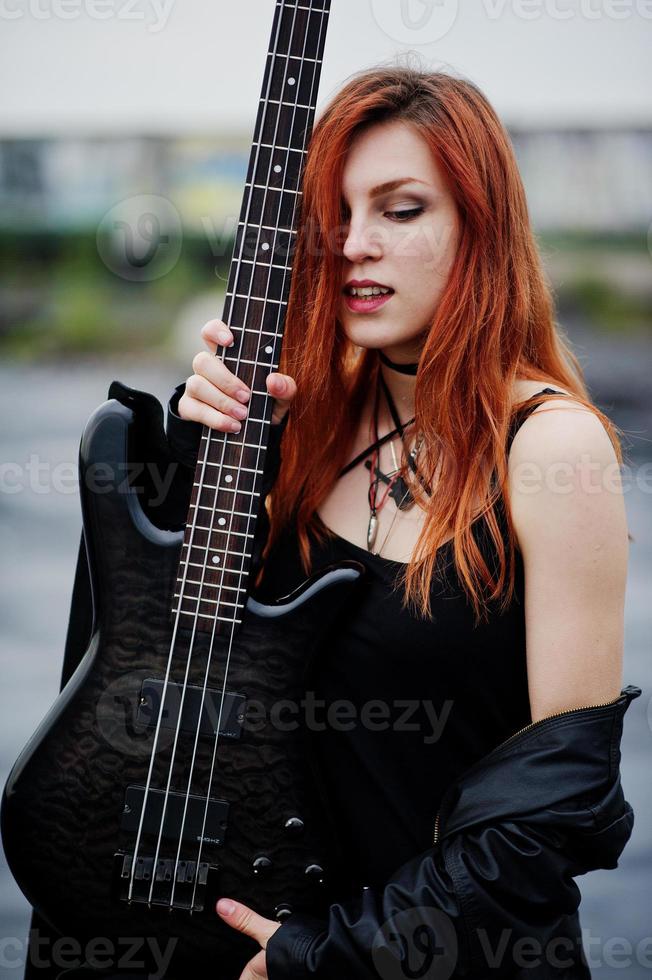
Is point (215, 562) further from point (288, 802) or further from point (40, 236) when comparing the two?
point (40, 236)

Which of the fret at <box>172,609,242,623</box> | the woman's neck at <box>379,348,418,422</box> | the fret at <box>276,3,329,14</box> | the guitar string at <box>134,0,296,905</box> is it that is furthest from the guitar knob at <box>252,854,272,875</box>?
the fret at <box>276,3,329,14</box>

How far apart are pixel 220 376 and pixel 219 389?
0.7 inches

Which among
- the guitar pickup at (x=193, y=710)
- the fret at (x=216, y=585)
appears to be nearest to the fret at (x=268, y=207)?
the fret at (x=216, y=585)

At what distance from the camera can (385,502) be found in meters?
1.26

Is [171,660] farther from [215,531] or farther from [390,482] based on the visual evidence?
[390,482]

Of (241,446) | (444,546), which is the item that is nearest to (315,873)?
(444,546)

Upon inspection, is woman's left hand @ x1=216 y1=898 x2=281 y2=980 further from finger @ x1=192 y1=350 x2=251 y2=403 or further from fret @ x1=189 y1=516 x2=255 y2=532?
finger @ x1=192 y1=350 x2=251 y2=403

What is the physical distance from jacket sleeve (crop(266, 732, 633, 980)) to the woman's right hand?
551 millimetres

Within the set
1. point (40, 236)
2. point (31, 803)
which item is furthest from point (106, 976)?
point (40, 236)

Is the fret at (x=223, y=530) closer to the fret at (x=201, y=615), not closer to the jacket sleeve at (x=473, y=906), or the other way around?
the fret at (x=201, y=615)

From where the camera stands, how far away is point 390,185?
1191 mm

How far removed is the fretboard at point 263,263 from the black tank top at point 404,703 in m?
0.18

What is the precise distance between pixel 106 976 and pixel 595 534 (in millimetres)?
776

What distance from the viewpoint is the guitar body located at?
1095 mm
